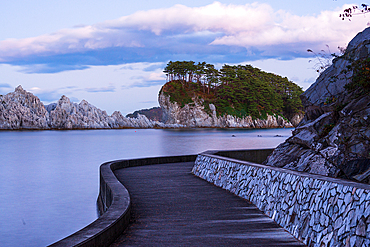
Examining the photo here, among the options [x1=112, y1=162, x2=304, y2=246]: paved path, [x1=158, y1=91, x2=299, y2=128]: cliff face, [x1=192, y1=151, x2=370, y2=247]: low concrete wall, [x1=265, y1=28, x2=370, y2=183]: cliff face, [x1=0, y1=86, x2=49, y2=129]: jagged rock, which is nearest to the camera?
[x1=192, y1=151, x2=370, y2=247]: low concrete wall

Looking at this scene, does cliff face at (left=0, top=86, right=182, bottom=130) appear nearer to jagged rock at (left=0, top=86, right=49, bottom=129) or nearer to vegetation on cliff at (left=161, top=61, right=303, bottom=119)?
jagged rock at (left=0, top=86, right=49, bottom=129)

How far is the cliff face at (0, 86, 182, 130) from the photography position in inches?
6024

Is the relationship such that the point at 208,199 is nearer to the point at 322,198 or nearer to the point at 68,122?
the point at 322,198

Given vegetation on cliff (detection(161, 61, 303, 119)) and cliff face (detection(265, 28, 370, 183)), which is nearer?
cliff face (detection(265, 28, 370, 183))

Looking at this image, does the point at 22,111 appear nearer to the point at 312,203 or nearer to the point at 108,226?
the point at 108,226

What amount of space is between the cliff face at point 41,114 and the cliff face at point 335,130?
135m

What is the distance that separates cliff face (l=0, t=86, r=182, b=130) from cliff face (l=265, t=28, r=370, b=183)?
13456cm

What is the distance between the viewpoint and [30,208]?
17.3 m

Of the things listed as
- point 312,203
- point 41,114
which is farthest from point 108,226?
point 41,114

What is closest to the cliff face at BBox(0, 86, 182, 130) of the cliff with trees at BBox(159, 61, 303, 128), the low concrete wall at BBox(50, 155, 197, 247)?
the cliff with trees at BBox(159, 61, 303, 128)

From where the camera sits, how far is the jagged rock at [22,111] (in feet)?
498

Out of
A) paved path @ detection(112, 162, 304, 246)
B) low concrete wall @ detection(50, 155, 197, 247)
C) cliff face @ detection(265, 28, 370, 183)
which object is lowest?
paved path @ detection(112, 162, 304, 246)

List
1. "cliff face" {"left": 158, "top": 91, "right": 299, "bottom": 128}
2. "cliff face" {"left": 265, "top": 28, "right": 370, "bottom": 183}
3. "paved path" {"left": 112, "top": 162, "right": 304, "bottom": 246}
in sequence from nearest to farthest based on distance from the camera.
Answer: "paved path" {"left": 112, "top": 162, "right": 304, "bottom": 246}, "cliff face" {"left": 265, "top": 28, "right": 370, "bottom": 183}, "cliff face" {"left": 158, "top": 91, "right": 299, "bottom": 128}

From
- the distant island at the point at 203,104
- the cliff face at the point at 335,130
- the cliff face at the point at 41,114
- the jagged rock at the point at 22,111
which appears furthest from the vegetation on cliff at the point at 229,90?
the cliff face at the point at 335,130
